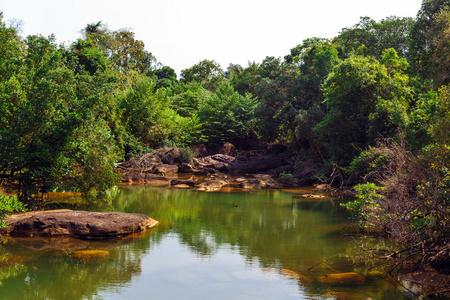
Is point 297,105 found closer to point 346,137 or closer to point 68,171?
point 346,137

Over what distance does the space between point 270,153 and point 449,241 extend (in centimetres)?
2450

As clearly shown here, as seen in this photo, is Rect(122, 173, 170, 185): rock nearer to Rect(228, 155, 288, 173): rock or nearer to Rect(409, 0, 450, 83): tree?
Rect(228, 155, 288, 173): rock

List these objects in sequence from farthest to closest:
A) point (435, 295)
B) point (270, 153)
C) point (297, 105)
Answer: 1. point (270, 153)
2. point (297, 105)
3. point (435, 295)

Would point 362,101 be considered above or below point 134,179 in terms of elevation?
above

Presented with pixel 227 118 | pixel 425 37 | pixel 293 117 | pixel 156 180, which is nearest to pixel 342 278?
pixel 156 180

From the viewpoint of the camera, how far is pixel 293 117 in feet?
94.0

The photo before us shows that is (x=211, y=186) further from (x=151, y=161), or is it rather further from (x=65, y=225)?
(x=65, y=225)

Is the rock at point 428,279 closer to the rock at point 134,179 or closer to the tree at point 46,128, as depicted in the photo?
the tree at point 46,128

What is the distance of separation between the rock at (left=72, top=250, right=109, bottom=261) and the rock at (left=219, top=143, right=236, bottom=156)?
2366 cm

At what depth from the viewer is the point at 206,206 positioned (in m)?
16.7

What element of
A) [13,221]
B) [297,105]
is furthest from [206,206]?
[297,105]

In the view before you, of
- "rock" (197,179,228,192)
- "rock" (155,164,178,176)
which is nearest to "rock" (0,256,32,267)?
"rock" (197,179,228,192)

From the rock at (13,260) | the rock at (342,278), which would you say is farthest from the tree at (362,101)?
the rock at (13,260)

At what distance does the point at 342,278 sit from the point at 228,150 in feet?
82.4
